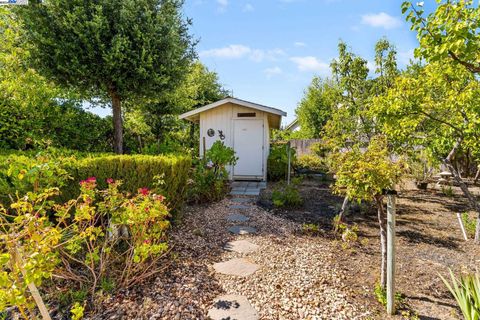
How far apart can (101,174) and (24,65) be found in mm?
4364

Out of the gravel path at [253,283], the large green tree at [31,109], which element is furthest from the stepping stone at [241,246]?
the large green tree at [31,109]

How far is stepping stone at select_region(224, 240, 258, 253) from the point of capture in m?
3.66

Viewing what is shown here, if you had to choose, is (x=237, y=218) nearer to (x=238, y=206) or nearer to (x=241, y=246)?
(x=238, y=206)

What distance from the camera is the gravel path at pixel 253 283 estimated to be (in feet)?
7.55

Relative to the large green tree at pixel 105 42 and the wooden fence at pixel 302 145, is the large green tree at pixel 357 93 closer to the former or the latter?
the large green tree at pixel 105 42

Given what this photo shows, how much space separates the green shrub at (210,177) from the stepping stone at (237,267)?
9.11ft

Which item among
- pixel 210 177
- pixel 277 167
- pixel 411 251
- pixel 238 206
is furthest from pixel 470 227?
pixel 277 167

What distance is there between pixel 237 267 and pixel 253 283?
1.30ft

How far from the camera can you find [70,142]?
6898 millimetres

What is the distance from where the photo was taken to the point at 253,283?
9.16 ft

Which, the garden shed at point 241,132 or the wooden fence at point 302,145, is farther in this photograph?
the wooden fence at point 302,145

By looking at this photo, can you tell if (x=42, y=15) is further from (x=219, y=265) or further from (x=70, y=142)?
(x=219, y=265)

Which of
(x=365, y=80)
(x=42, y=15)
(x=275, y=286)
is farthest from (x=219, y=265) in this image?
(x=42, y=15)

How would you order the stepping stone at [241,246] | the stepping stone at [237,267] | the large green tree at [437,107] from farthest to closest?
the stepping stone at [241,246] < the large green tree at [437,107] < the stepping stone at [237,267]
